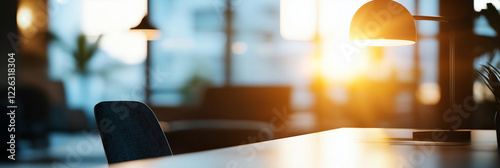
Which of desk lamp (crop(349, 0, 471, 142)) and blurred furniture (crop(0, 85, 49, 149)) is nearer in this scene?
desk lamp (crop(349, 0, 471, 142))

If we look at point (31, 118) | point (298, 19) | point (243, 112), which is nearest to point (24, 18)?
point (31, 118)

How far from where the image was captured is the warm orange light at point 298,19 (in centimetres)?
661

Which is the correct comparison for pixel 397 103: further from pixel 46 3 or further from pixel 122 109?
pixel 122 109

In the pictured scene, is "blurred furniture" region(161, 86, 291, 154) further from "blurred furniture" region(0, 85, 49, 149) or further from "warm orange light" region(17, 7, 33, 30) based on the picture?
"warm orange light" region(17, 7, 33, 30)

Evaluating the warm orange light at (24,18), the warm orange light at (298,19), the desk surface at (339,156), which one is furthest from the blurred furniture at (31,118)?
the desk surface at (339,156)

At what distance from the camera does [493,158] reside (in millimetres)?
1237

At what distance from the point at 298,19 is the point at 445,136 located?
16.3 ft

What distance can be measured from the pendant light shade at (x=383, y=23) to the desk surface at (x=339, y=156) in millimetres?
432

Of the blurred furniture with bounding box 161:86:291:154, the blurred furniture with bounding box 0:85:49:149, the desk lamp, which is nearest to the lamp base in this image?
the desk lamp

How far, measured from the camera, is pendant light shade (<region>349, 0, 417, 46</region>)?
1.84m

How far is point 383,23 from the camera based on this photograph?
1.83 metres

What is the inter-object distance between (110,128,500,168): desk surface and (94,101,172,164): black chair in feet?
1.01

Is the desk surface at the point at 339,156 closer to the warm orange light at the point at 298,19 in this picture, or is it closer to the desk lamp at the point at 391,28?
the desk lamp at the point at 391,28

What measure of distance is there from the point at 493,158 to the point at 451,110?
22.8 inches
